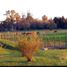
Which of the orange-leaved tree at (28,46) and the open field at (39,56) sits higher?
the orange-leaved tree at (28,46)

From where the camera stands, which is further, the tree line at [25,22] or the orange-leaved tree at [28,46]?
the tree line at [25,22]

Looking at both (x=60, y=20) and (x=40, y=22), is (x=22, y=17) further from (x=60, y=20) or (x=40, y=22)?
(x=60, y=20)

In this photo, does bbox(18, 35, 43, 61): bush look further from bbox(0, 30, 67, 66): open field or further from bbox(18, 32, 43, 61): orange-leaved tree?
bbox(0, 30, 67, 66): open field

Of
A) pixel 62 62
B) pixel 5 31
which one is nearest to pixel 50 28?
pixel 5 31

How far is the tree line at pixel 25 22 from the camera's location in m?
28.4

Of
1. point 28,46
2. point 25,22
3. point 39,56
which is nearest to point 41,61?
point 28,46

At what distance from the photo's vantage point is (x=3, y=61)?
16.0m

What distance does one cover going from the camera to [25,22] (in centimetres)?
2994

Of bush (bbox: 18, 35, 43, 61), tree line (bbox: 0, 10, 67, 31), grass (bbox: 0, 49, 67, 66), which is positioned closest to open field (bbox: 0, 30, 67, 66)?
grass (bbox: 0, 49, 67, 66)

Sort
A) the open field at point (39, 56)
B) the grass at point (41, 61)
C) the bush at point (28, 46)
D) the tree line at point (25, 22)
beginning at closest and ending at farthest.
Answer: the grass at point (41, 61), the open field at point (39, 56), the bush at point (28, 46), the tree line at point (25, 22)

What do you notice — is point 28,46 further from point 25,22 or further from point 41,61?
point 25,22

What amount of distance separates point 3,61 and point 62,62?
10.9 feet

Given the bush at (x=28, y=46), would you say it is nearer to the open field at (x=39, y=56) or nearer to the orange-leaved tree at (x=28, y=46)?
the orange-leaved tree at (x=28, y=46)

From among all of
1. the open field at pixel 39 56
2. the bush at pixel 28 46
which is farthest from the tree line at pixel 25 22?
the bush at pixel 28 46
